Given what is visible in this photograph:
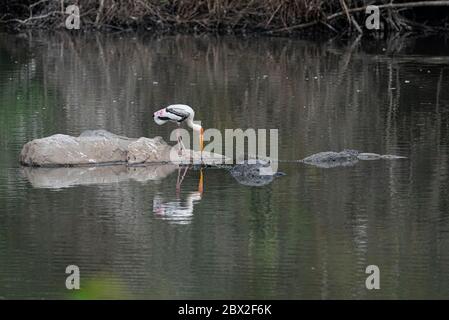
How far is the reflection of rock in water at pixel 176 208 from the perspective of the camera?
11.1m

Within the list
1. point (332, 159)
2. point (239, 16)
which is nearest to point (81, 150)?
point (332, 159)

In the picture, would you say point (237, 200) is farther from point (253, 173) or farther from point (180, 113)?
point (180, 113)

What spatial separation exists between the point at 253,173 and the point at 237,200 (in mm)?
1008

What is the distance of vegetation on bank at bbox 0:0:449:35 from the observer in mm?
27047

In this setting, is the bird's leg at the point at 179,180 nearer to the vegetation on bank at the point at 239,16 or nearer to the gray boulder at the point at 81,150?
the gray boulder at the point at 81,150

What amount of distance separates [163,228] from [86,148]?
256cm

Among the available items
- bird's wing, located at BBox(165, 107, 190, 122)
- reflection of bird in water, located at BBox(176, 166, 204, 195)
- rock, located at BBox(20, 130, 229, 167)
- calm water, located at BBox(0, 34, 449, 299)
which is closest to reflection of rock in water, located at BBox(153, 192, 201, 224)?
calm water, located at BBox(0, 34, 449, 299)

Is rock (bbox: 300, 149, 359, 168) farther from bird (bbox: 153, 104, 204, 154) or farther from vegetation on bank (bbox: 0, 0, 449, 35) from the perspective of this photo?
vegetation on bank (bbox: 0, 0, 449, 35)

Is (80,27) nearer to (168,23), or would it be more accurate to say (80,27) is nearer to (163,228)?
(168,23)

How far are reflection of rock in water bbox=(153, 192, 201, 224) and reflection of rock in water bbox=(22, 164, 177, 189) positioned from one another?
0.83 metres

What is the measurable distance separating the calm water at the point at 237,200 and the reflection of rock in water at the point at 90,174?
0.03 metres

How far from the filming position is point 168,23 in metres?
28.0

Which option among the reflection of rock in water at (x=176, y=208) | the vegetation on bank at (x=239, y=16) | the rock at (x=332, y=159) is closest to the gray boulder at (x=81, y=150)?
the reflection of rock in water at (x=176, y=208)

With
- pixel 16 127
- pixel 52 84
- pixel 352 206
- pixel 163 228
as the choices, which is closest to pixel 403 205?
pixel 352 206
